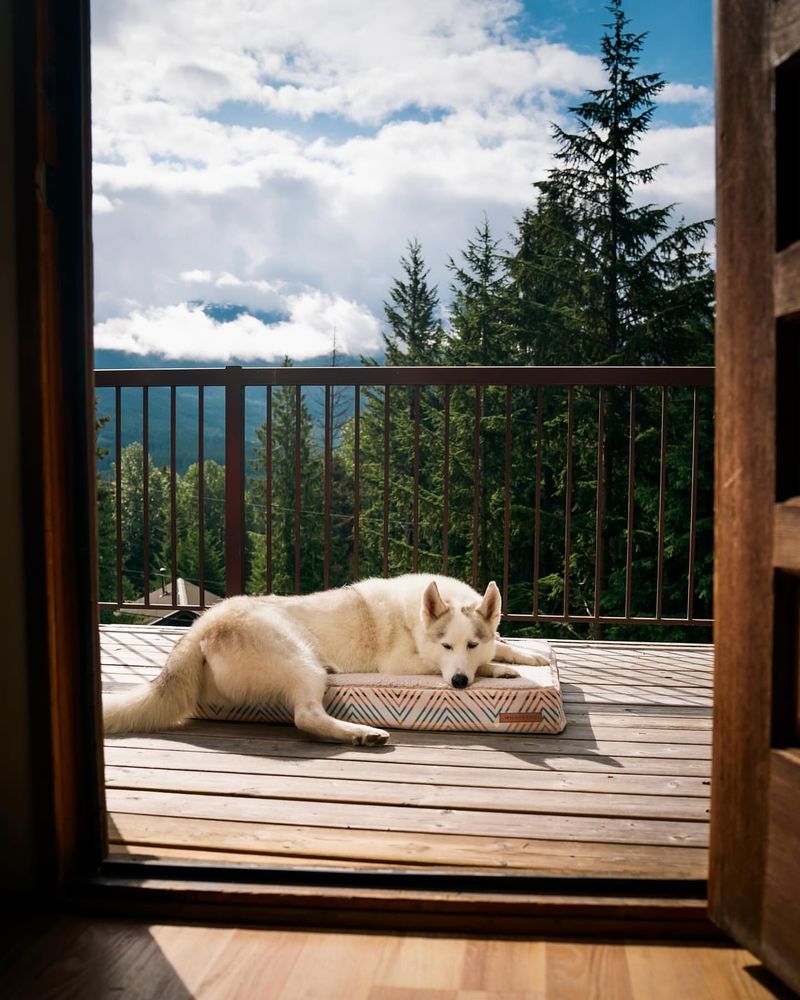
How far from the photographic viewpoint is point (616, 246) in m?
14.3

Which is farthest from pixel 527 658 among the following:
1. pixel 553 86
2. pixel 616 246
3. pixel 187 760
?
pixel 553 86

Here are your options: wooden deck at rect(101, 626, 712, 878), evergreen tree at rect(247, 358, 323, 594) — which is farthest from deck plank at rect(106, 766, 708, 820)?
evergreen tree at rect(247, 358, 323, 594)

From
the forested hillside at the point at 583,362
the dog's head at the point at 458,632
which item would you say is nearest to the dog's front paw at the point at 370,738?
the dog's head at the point at 458,632

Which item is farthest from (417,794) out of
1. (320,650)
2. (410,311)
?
(410,311)

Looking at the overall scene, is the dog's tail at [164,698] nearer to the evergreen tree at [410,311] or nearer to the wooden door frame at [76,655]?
the wooden door frame at [76,655]

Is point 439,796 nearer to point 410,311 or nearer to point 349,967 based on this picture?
point 349,967

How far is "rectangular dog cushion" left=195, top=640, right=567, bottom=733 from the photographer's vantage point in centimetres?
249

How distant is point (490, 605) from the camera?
9.31 ft

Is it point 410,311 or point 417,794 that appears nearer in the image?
point 417,794

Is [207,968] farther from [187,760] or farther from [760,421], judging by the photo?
[760,421]

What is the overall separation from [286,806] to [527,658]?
1.36 meters

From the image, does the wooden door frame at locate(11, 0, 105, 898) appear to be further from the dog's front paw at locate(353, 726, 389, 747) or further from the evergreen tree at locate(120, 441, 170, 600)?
the evergreen tree at locate(120, 441, 170, 600)

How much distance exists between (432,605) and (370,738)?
62 cm

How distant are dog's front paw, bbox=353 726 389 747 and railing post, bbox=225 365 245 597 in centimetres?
166
